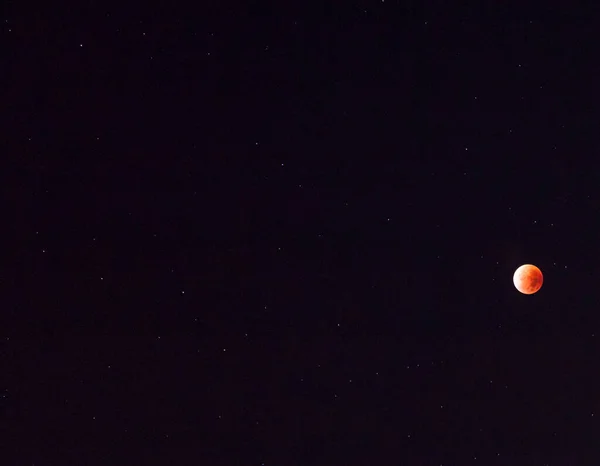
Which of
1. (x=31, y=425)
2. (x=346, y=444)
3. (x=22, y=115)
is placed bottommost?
(x=346, y=444)

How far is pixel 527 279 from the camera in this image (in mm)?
1576

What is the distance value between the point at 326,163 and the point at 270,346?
0.36m

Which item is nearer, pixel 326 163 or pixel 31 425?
pixel 31 425

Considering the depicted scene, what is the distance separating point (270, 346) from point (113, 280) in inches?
12.6

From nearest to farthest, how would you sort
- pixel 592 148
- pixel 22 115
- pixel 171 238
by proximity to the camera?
pixel 22 115
pixel 171 238
pixel 592 148

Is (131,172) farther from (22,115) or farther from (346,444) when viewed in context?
(346,444)

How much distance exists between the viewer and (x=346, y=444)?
1.48 metres

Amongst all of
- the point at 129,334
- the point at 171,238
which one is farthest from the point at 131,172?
the point at 129,334

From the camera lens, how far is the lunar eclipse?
5.17ft

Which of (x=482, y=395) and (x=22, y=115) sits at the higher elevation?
(x=22, y=115)

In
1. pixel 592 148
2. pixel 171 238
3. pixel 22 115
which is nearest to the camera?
pixel 22 115

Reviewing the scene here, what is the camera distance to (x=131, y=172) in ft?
4.29

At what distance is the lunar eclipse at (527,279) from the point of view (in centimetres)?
158

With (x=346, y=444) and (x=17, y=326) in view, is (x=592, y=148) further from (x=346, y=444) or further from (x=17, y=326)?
(x=17, y=326)
